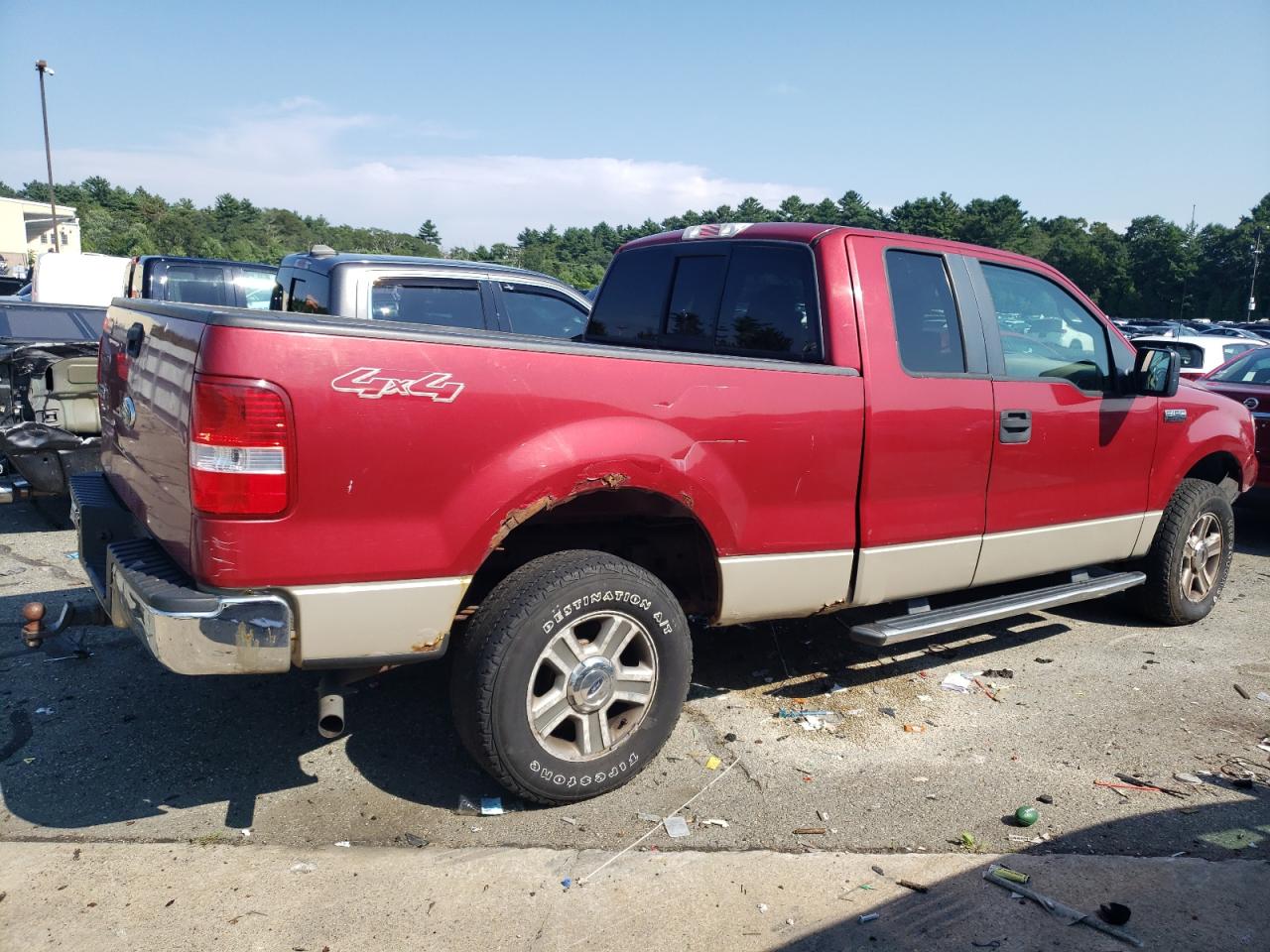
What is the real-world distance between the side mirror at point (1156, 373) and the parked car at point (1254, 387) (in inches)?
123

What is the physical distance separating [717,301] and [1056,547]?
2133 millimetres

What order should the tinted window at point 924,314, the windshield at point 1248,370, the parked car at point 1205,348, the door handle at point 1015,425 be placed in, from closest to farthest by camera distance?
the tinted window at point 924,314
the door handle at point 1015,425
the windshield at point 1248,370
the parked car at point 1205,348

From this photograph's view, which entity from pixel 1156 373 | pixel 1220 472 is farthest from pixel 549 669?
pixel 1220 472

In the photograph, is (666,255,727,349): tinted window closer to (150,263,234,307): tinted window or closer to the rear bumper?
the rear bumper

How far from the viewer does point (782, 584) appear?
3928mm

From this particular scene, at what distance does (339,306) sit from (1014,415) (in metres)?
4.07

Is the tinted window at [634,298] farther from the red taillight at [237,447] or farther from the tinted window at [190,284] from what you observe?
the tinted window at [190,284]

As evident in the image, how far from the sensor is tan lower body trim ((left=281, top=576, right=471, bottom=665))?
2.92m

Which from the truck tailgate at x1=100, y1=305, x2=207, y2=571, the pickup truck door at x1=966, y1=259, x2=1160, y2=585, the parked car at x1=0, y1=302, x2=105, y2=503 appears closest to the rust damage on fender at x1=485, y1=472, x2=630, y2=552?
the truck tailgate at x1=100, y1=305, x2=207, y2=571

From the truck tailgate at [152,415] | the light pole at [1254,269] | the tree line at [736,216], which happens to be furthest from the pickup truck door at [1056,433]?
the light pole at [1254,269]

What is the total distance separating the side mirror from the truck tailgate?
14.8ft

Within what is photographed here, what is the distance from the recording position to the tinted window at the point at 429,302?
638 centimetres

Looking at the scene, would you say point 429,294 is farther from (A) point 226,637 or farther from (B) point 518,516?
(A) point 226,637

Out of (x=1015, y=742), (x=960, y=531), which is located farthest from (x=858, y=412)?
(x=1015, y=742)
